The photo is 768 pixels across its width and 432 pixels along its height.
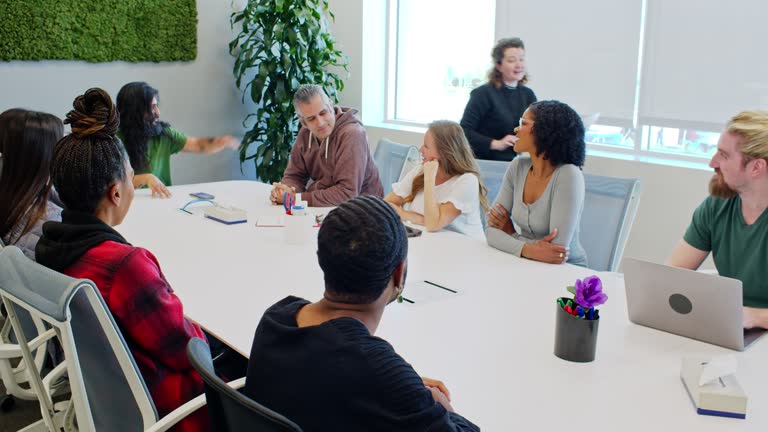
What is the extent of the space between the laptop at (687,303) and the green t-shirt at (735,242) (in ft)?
0.97

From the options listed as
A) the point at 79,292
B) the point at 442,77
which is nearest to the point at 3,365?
the point at 79,292

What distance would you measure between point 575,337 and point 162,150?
9.81 feet

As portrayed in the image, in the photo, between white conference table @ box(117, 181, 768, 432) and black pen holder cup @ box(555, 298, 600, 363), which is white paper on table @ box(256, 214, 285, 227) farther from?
black pen holder cup @ box(555, 298, 600, 363)

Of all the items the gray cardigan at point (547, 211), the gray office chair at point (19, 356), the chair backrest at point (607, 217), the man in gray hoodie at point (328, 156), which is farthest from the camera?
the man in gray hoodie at point (328, 156)

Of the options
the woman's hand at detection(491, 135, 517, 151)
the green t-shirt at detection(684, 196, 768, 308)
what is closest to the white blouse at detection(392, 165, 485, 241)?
the green t-shirt at detection(684, 196, 768, 308)

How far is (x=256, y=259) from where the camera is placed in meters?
2.50

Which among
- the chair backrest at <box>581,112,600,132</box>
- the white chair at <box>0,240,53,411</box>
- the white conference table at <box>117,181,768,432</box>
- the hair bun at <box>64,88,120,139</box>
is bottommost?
the white chair at <box>0,240,53,411</box>

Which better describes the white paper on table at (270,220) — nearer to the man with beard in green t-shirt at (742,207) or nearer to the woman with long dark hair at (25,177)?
the woman with long dark hair at (25,177)

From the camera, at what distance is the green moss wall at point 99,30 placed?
4.60m

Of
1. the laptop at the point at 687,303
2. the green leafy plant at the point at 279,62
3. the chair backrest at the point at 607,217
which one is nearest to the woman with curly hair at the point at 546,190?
the chair backrest at the point at 607,217

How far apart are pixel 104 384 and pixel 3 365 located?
694mm

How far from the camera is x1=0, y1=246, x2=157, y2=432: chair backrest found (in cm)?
142

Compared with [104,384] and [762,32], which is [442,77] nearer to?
[762,32]

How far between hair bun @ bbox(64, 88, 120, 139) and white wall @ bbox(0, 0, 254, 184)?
3342mm
